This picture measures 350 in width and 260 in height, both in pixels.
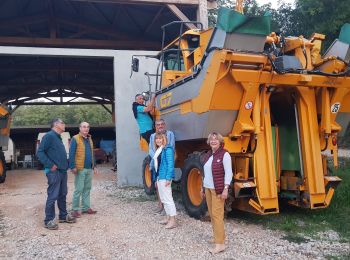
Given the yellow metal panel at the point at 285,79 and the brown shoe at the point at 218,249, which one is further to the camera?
the yellow metal panel at the point at 285,79

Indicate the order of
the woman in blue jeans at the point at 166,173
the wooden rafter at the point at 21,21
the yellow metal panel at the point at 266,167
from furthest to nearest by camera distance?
the wooden rafter at the point at 21,21, the woman in blue jeans at the point at 166,173, the yellow metal panel at the point at 266,167

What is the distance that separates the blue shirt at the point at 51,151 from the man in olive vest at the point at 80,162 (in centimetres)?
54

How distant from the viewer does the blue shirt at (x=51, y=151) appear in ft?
20.3

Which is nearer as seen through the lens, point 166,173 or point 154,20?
point 166,173

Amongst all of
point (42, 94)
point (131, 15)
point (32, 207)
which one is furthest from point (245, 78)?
point (42, 94)

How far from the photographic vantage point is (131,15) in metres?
14.4

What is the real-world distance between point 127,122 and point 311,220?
5.95 meters

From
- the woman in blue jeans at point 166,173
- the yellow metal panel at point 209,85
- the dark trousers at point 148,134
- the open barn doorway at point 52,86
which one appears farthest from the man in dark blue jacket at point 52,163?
the open barn doorway at point 52,86

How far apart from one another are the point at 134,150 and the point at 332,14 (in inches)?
423

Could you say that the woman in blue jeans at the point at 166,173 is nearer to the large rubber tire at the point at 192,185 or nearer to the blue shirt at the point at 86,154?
the large rubber tire at the point at 192,185

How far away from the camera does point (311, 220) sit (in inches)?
252

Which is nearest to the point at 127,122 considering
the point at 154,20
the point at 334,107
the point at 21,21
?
the point at 154,20

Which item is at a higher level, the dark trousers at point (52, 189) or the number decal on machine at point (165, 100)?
the number decal on machine at point (165, 100)

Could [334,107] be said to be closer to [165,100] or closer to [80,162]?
[165,100]
